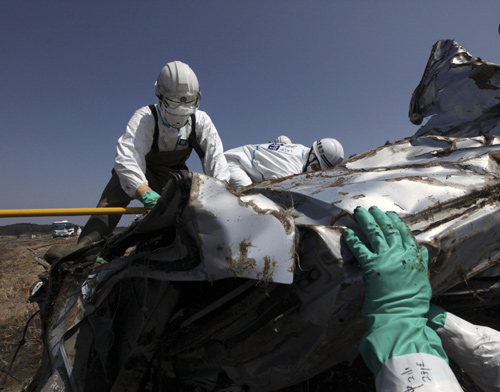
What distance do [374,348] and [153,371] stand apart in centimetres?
91

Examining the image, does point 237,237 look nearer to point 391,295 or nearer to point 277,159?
point 391,295

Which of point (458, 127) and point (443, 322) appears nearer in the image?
point (443, 322)

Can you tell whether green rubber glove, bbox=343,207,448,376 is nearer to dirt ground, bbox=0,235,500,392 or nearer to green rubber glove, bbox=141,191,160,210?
dirt ground, bbox=0,235,500,392

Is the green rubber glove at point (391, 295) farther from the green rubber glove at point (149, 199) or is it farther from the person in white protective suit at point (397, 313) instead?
the green rubber glove at point (149, 199)

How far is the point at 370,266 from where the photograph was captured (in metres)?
1.04

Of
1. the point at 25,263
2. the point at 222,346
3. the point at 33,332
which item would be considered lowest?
the point at 25,263

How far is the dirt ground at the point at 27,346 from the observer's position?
1592 millimetres

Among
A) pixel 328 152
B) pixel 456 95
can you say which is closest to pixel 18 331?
pixel 328 152

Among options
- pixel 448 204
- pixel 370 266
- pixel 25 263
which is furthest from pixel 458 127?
pixel 25 263

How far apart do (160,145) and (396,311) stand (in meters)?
2.33

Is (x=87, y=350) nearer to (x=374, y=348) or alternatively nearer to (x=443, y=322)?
(x=374, y=348)

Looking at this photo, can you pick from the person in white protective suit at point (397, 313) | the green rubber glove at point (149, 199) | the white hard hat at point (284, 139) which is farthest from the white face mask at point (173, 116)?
the white hard hat at point (284, 139)

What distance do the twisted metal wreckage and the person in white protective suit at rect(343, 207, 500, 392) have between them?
0.20 ft

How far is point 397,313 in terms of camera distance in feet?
3.42
